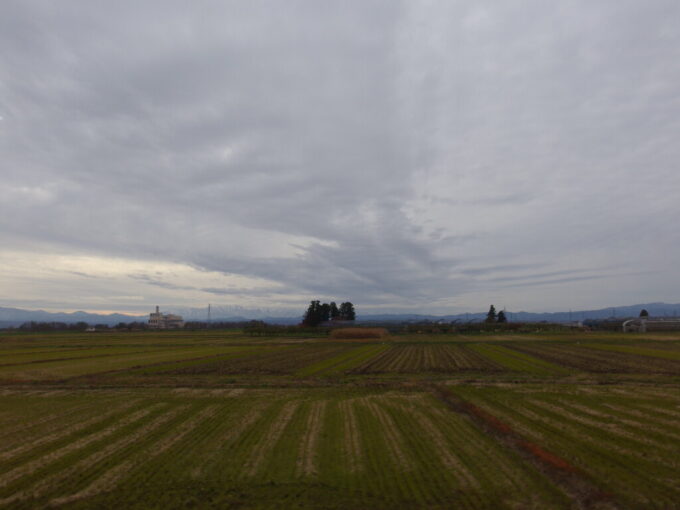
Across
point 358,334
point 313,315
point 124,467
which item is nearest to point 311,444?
point 124,467

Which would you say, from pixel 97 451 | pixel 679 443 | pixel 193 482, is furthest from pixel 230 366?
pixel 679 443

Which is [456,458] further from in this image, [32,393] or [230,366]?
[230,366]

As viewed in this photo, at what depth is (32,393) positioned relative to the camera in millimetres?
32531

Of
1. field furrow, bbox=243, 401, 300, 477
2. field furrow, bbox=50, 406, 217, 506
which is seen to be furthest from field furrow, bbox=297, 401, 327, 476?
field furrow, bbox=50, 406, 217, 506

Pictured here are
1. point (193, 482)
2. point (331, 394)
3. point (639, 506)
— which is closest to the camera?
point (639, 506)

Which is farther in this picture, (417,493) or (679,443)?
(679,443)

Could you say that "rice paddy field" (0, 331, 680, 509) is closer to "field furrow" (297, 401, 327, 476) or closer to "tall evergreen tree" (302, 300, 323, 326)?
"field furrow" (297, 401, 327, 476)

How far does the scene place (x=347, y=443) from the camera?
1838 cm

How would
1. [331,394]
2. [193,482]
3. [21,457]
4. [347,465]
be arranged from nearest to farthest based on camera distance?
[193,482] < [347,465] < [21,457] < [331,394]

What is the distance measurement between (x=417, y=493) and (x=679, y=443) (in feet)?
42.2

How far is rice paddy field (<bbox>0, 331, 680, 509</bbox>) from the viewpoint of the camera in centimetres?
1307

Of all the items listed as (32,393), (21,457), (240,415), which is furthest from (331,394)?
(32,393)

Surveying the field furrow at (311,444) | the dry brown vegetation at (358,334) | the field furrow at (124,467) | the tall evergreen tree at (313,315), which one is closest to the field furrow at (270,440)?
the field furrow at (311,444)

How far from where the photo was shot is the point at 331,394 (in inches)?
1184
